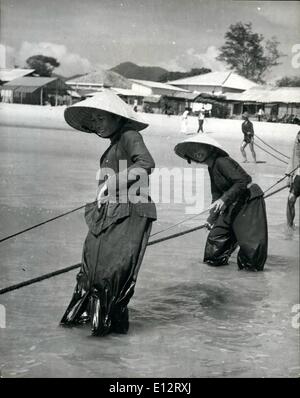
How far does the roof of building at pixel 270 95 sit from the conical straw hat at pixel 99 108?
1858mm

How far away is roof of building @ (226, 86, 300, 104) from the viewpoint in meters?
5.55

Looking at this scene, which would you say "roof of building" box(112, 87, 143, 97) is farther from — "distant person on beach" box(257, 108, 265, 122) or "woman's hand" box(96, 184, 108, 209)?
"woman's hand" box(96, 184, 108, 209)

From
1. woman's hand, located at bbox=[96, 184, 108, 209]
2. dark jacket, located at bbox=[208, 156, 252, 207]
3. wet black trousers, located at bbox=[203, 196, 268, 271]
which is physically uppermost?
woman's hand, located at bbox=[96, 184, 108, 209]

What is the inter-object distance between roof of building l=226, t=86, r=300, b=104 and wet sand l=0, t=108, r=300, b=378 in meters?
0.25

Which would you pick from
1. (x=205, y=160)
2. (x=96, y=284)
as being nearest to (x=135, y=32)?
(x=205, y=160)

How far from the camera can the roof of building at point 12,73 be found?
475 centimetres

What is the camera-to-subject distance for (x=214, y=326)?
4.55 metres

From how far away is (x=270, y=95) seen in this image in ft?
18.2

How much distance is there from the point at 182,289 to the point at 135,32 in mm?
1969

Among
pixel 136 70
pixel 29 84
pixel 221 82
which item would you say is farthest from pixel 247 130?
pixel 29 84

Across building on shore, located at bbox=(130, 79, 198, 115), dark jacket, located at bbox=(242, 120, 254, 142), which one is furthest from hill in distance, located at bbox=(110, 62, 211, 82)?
dark jacket, located at bbox=(242, 120, 254, 142)

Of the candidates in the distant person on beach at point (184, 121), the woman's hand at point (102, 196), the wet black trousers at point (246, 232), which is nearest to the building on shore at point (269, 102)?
the distant person on beach at point (184, 121)
